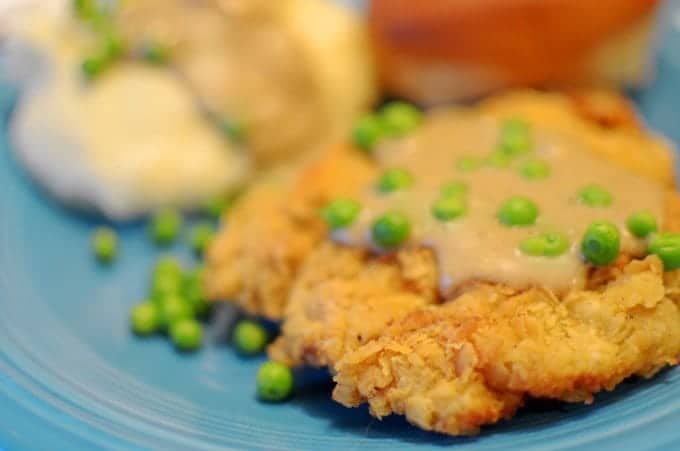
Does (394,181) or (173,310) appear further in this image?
(173,310)

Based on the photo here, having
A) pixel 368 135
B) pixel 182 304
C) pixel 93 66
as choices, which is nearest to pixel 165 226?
pixel 182 304

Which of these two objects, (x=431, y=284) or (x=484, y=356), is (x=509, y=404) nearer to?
(x=484, y=356)

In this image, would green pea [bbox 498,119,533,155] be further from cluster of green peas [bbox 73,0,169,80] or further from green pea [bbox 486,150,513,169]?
cluster of green peas [bbox 73,0,169,80]

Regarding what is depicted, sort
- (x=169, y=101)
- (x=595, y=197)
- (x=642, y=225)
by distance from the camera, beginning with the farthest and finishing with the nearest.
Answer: (x=169, y=101), (x=595, y=197), (x=642, y=225)

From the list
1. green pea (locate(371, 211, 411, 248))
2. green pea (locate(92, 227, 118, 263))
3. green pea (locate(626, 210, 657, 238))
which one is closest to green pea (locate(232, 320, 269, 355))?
green pea (locate(371, 211, 411, 248))

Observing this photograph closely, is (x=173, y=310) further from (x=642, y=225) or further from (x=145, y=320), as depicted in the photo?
(x=642, y=225)
